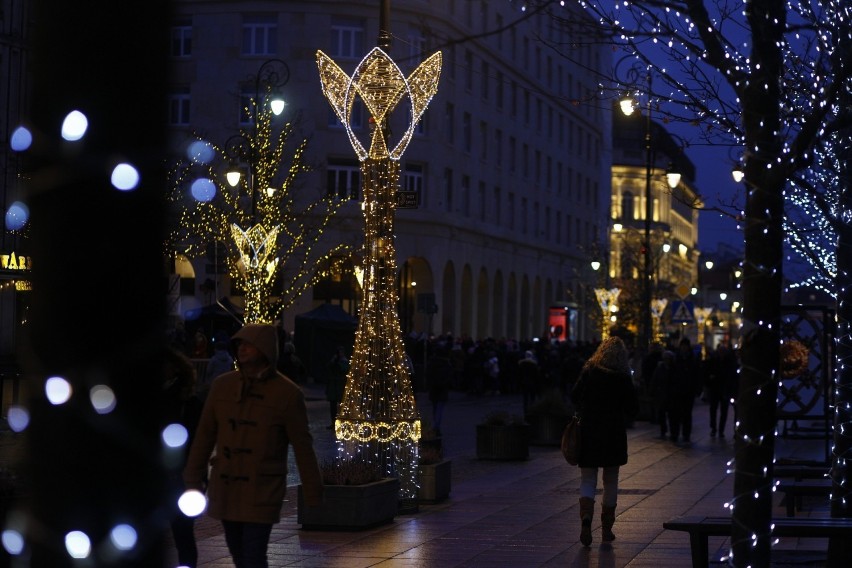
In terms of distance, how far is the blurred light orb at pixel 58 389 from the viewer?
12.6ft

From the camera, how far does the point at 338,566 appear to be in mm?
10594

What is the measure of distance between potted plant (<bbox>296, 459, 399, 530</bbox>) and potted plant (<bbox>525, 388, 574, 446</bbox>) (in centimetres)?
1132

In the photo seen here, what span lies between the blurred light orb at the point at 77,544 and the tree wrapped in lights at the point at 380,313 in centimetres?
975

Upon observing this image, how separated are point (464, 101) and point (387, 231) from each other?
46720 millimetres

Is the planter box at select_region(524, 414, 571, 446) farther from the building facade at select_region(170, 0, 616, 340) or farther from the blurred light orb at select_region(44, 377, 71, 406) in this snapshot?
the blurred light orb at select_region(44, 377, 71, 406)

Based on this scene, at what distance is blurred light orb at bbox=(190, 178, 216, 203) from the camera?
150ft

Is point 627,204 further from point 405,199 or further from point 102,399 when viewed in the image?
point 102,399

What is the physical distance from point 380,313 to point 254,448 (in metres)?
7.19

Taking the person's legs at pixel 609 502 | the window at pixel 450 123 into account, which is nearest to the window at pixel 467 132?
the window at pixel 450 123

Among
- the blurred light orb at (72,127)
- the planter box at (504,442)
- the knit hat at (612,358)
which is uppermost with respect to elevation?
the blurred light orb at (72,127)

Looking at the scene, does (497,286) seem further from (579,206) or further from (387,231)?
(387,231)

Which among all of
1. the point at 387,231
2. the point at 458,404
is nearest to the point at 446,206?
the point at 458,404

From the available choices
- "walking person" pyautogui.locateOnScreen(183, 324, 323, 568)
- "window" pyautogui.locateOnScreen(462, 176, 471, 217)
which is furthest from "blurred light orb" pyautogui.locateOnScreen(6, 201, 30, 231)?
"window" pyautogui.locateOnScreen(462, 176, 471, 217)

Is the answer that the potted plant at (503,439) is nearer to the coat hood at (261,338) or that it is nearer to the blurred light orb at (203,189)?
the coat hood at (261,338)
